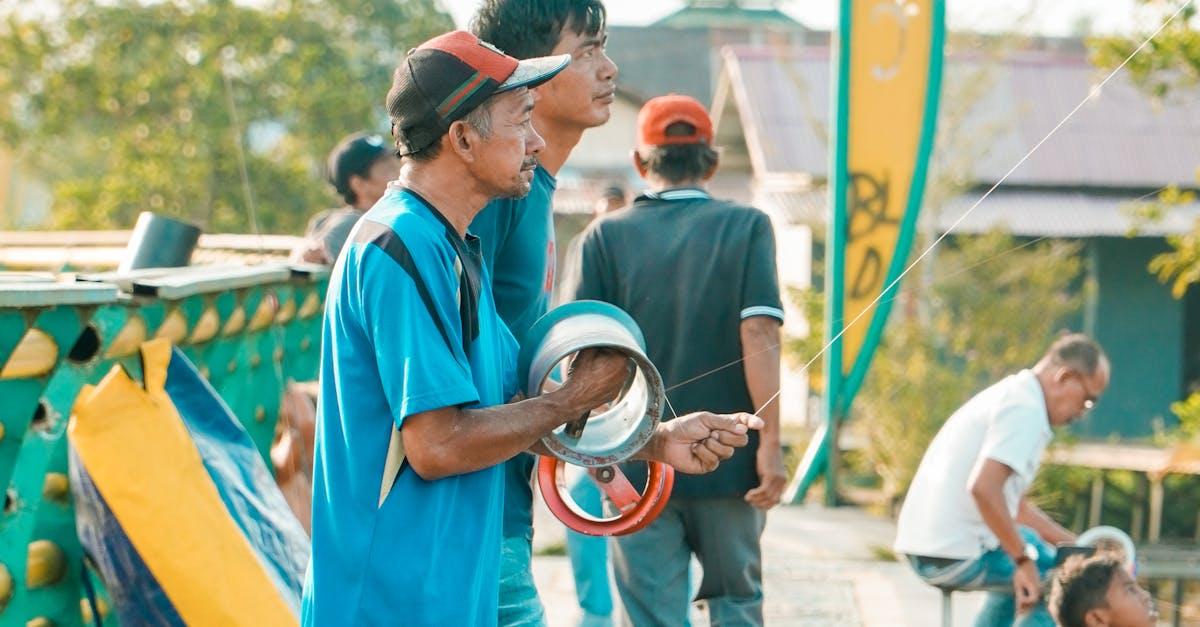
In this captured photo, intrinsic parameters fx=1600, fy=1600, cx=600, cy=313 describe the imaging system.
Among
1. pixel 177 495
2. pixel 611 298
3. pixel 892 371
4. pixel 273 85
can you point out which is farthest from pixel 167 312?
pixel 273 85

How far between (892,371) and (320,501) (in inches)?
335

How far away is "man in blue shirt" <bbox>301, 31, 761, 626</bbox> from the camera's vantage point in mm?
2314

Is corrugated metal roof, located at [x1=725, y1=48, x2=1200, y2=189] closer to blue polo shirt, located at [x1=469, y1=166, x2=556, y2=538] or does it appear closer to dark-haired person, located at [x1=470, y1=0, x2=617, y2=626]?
dark-haired person, located at [x1=470, y1=0, x2=617, y2=626]

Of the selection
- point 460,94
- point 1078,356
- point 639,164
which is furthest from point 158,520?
point 1078,356

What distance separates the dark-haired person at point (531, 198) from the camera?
9.95 feet

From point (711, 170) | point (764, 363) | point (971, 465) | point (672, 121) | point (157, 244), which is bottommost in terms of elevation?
point (971, 465)

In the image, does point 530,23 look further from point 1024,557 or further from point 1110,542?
point 1110,542

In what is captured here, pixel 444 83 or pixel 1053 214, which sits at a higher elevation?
pixel 1053 214

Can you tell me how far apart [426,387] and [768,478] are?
2009 mm

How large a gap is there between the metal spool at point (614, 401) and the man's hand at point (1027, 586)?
2459 mm

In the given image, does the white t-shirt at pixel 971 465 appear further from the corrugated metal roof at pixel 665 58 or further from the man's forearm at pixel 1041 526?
the corrugated metal roof at pixel 665 58

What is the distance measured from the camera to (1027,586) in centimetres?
483

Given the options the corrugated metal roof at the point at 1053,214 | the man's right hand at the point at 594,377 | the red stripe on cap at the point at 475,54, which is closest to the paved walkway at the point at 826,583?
the man's right hand at the point at 594,377

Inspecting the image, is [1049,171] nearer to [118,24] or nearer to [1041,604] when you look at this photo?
[118,24]
